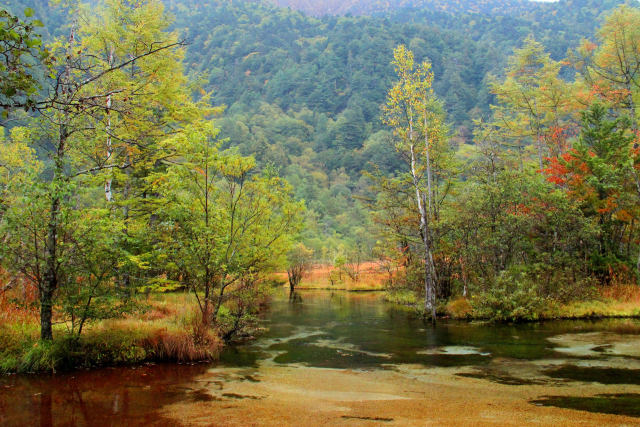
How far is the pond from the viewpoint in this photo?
20.0 feet

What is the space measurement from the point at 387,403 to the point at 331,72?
13733 cm

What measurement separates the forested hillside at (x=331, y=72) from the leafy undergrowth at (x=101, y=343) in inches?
2178

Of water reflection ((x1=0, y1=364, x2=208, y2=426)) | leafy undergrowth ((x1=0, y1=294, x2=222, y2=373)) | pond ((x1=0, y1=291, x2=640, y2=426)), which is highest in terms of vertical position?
leafy undergrowth ((x1=0, y1=294, x2=222, y2=373))

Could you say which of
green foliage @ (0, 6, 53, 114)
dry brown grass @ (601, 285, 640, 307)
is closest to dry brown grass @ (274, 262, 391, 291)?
dry brown grass @ (601, 285, 640, 307)

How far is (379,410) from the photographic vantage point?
251 inches

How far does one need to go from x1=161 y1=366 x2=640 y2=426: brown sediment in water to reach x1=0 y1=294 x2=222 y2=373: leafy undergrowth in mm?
2492

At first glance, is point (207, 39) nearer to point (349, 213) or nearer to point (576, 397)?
point (349, 213)

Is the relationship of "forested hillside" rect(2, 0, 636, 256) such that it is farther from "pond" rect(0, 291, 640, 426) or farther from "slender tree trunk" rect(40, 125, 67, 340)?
"slender tree trunk" rect(40, 125, 67, 340)

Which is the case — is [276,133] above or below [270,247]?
above

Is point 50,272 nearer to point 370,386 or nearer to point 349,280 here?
point 370,386

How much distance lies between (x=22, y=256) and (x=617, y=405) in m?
11.0

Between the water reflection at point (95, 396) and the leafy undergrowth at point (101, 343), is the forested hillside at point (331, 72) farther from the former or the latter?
the water reflection at point (95, 396)

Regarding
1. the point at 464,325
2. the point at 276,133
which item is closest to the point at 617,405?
the point at 464,325

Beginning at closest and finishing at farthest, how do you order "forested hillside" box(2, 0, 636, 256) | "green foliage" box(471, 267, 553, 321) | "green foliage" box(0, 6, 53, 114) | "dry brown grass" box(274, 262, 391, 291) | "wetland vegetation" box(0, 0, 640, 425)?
"green foliage" box(0, 6, 53, 114) < "wetland vegetation" box(0, 0, 640, 425) < "green foliage" box(471, 267, 553, 321) < "dry brown grass" box(274, 262, 391, 291) < "forested hillside" box(2, 0, 636, 256)
